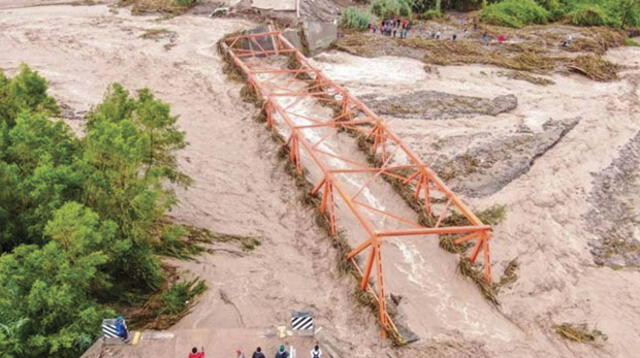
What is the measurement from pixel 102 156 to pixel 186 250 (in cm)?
468

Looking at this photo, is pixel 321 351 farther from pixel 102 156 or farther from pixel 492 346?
pixel 102 156

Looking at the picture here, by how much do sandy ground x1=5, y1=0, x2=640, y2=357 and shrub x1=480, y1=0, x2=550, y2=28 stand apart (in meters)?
12.4

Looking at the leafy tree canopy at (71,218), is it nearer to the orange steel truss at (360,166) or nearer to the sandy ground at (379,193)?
the sandy ground at (379,193)

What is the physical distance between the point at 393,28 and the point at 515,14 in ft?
41.5

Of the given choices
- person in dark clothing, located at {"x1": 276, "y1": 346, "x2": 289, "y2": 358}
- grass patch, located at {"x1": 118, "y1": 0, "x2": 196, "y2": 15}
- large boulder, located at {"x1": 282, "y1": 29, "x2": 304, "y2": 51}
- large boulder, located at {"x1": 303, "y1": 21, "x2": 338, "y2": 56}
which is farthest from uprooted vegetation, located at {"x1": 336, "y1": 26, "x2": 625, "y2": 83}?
person in dark clothing, located at {"x1": 276, "y1": 346, "x2": 289, "y2": 358}

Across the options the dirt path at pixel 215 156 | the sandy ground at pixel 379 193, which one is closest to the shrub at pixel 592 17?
the sandy ground at pixel 379 193

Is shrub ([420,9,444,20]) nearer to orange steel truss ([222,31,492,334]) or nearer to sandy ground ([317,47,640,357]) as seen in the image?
sandy ground ([317,47,640,357])

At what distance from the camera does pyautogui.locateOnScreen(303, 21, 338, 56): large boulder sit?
3628 cm

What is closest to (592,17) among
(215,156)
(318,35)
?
(318,35)

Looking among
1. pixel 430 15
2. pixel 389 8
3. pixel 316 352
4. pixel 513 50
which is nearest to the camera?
pixel 316 352

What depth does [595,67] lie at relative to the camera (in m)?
35.0

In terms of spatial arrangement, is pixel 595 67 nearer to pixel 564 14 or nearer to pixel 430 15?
pixel 564 14

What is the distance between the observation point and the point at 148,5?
137ft

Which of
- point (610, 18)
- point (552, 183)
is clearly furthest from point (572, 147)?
point (610, 18)
